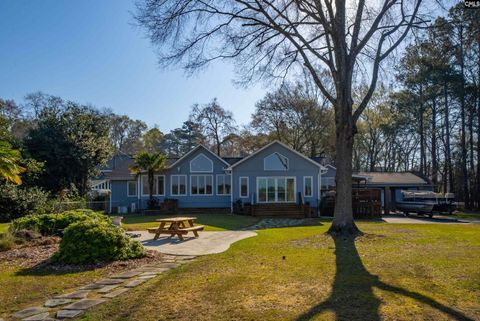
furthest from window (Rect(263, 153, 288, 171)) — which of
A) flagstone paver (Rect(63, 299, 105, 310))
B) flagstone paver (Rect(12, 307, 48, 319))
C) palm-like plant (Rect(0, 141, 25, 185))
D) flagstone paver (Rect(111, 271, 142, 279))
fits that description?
flagstone paver (Rect(12, 307, 48, 319))

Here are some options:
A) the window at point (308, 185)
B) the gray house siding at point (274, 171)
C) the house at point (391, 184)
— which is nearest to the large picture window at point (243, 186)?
the gray house siding at point (274, 171)

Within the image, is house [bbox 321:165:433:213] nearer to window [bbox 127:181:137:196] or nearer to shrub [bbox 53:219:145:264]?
window [bbox 127:181:137:196]

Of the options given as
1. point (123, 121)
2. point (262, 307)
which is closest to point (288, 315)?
point (262, 307)

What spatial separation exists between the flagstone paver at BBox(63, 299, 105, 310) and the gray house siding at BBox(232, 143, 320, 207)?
2097 centimetres

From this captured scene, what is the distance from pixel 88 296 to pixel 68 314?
858 mm

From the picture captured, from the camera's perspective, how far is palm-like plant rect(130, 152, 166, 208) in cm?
2527

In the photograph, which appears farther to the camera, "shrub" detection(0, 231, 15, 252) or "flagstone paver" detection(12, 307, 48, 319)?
"shrub" detection(0, 231, 15, 252)

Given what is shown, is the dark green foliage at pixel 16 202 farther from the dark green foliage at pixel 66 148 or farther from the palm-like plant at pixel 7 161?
the palm-like plant at pixel 7 161

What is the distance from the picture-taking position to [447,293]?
16.8ft

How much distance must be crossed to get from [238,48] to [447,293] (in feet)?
36.3

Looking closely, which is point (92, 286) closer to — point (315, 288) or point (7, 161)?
point (315, 288)

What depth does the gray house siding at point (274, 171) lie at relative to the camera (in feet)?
85.5

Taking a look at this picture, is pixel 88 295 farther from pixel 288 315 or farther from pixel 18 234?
pixel 18 234

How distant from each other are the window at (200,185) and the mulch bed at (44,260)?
17438 mm
